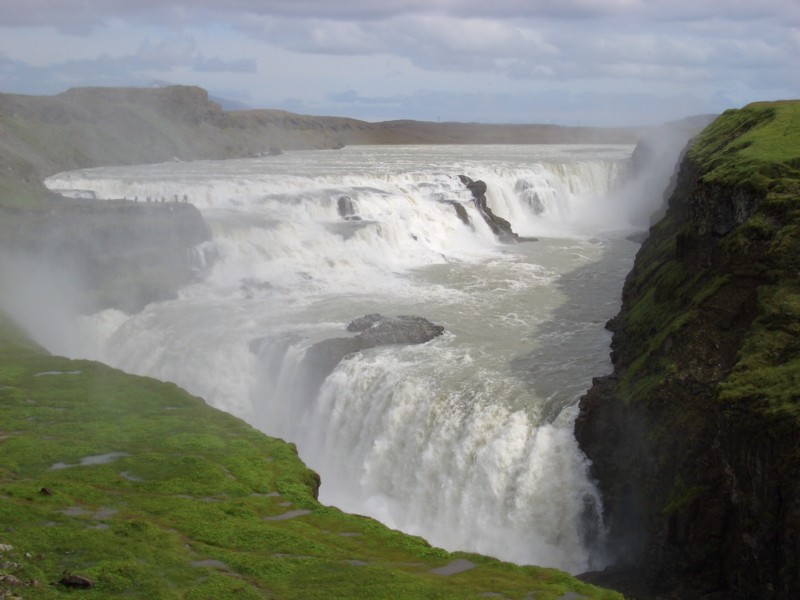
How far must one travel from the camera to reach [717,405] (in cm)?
1872

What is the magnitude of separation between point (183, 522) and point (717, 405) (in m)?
10.7

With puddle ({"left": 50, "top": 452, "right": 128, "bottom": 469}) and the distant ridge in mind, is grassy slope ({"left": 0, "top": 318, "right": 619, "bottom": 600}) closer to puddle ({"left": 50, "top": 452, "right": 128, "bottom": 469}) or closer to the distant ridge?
puddle ({"left": 50, "top": 452, "right": 128, "bottom": 469})

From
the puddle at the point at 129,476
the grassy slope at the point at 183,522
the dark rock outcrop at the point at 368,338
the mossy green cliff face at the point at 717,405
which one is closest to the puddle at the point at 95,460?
the grassy slope at the point at 183,522

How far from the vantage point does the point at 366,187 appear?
184ft

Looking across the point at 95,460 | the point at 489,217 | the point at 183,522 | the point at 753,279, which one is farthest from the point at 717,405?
the point at 489,217

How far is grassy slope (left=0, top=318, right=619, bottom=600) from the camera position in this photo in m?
14.5

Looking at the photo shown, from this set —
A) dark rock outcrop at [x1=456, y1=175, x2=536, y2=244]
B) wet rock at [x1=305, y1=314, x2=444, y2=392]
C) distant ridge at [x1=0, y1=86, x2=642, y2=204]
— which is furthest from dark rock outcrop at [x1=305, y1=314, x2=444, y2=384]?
dark rock outcrop at [x1=456, y1=175, x2=536, y2=244]

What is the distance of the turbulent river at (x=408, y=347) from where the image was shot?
919 inches

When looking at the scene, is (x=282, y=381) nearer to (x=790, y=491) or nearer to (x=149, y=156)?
(x=790, y=491)

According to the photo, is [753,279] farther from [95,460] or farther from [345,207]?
[345,207]

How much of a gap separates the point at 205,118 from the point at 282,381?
84532mm

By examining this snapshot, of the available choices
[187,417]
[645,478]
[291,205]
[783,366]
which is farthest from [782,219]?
[291,205]

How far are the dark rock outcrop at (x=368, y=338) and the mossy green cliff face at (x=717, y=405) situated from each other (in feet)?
22.4

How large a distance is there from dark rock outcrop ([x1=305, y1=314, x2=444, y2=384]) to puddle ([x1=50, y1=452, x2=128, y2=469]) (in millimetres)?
9876
